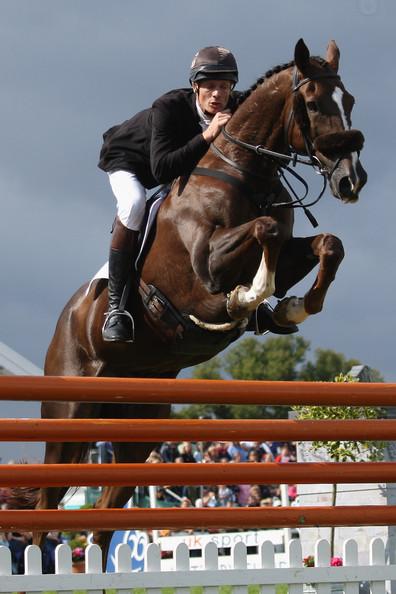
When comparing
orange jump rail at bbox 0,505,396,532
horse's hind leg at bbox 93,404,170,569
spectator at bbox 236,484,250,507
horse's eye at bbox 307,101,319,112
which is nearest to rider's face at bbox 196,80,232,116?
horse's eye at bbox 307,101,319,112

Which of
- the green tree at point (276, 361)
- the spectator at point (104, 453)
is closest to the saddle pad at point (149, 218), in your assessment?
the spectator at point (104, 453)

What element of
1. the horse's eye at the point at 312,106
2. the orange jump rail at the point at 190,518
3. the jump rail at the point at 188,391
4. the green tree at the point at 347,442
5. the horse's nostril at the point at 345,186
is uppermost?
the horse's eye at the point at 312,106

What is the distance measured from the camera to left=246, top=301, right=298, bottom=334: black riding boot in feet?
18.2

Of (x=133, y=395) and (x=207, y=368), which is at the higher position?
(x=207, y=368)

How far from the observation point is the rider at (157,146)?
5.50 m

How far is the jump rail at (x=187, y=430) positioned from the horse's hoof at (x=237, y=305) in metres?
0.98

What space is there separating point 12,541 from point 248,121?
407 cm

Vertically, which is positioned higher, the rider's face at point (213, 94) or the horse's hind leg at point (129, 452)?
the rider's face at point (213, 94)

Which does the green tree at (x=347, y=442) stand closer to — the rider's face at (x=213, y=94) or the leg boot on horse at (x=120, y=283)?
the leg boot on horse at (x=120, y=283)

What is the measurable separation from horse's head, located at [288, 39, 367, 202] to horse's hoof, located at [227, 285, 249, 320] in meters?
0.67

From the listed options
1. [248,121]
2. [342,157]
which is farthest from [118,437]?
[248,121]

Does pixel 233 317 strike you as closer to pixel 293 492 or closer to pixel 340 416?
pixel 340 416

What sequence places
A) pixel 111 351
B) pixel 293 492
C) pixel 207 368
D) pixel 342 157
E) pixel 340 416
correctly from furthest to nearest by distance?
pixel 207 368
pixel 293 492
pixel 340 416
pixel 111 351
pixel 342 157

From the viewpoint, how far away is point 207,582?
3799mm
